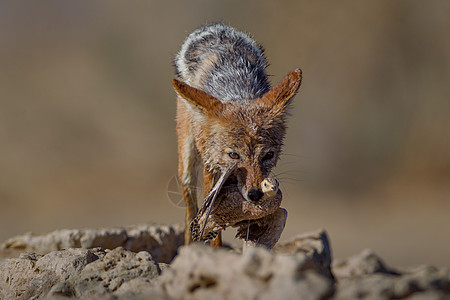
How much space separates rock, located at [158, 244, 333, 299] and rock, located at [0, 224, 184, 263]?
3998mm

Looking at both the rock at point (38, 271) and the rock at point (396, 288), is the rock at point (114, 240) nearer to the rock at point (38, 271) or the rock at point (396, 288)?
the rock at point (38, 271)

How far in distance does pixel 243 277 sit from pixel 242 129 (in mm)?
2722

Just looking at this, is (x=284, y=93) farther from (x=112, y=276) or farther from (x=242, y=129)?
(x=112, y=276)

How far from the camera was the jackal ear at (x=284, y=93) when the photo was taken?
5703 mm

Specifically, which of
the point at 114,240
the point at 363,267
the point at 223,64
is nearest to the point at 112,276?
the point at 114,240

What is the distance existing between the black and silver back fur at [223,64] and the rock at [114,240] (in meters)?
1.99

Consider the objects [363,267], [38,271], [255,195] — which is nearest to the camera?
[38,271]

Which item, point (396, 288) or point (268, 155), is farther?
point (268, 155)

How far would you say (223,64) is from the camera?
7.00 metres

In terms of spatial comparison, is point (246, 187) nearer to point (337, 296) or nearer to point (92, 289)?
point (92, 289)

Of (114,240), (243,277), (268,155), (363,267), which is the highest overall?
(268,155)

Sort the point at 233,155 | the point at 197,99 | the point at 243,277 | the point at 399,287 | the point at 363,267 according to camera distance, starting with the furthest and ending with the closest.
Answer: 1. the point at 363,267
2. the point at 197,99
3. the point at 233,155
4. the point at 243,277
5. the point at 399,287

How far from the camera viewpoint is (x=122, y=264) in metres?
4.41

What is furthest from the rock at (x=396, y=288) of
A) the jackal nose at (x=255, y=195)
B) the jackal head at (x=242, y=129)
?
the jackal head at (x=242, y=129)
